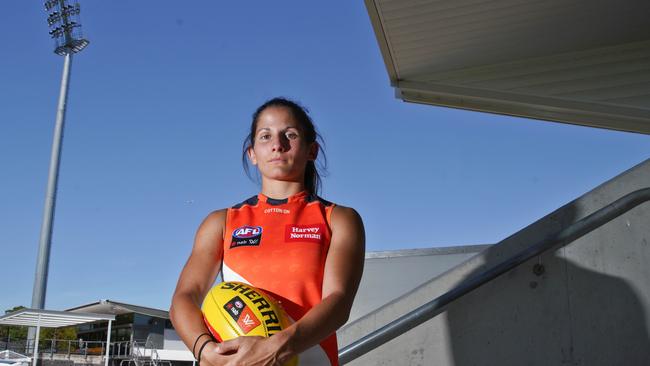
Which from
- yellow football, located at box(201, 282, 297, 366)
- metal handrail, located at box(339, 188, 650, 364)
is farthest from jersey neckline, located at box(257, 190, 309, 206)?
metal handrail, located at box(339, 188, 650, 364)

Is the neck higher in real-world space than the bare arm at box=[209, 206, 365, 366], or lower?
higher

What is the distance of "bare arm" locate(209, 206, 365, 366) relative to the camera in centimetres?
156

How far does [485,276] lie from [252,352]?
2075 millimetres

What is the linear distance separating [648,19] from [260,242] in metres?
5.18

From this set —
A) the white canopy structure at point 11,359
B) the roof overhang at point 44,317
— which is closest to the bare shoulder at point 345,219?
the white canopy structure at point 11,359

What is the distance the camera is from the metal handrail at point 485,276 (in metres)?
3.31

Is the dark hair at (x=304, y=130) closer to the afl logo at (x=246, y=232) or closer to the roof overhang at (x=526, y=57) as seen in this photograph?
the afl logo at (x=246, y=232)

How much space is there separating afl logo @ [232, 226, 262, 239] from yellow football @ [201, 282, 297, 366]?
21 centimetres

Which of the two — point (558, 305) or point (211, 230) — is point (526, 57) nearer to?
point (558, 305)

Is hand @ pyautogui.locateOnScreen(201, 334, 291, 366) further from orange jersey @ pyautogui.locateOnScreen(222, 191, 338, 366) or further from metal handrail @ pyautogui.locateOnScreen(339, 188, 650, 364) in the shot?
metal handrail @ pyautogui.locateOnScreen(339, 188, 650, 364)

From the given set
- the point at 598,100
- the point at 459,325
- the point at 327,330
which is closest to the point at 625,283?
the point at 459,325

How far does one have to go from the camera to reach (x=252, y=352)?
5.08ft

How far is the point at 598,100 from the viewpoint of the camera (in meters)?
6.44

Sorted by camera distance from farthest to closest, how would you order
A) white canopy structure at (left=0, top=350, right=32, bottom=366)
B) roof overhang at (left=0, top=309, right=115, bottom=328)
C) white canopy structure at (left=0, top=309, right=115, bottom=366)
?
roof overhang at (left=0, top=309, right=115, bottom=328) < white canopy structure at (left=0, top=309, right=115, bottom=366) < white canopy structure at (left=0, top=350, right=32, bottom=366)
